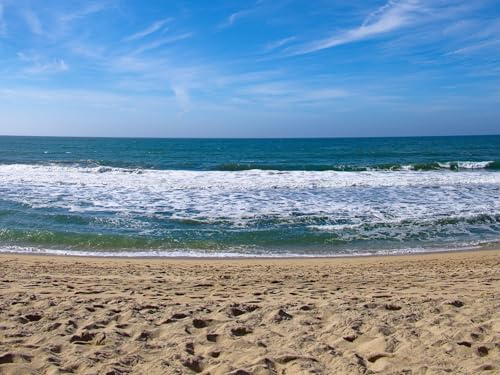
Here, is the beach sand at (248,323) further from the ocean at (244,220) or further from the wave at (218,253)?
the ocean at (244,220)

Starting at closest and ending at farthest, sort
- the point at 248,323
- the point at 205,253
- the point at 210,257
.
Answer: the point at 248,323, the point at 210,257, the point at 205,253

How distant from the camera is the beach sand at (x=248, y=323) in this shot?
3.78m

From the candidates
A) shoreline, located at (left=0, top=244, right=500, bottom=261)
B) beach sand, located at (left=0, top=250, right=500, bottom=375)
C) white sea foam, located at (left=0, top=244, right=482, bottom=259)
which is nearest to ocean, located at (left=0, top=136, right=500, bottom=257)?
white sea foam, located at (left=0, top=244, right=482, bottom=259)

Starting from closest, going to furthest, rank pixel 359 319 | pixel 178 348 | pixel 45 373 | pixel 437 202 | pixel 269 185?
pixel 45 373 < pixel 178 348 < pixel 359 319 < pixel 437 202 < pixel 269 185

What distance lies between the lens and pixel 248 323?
15.6 feet

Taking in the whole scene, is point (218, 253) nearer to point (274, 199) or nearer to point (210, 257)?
point (210, 257)

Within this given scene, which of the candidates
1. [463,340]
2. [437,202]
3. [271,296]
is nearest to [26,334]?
[271,296]

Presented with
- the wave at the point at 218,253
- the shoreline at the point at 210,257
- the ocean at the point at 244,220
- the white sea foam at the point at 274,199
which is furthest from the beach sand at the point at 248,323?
the white sea foam at the point at 274,199

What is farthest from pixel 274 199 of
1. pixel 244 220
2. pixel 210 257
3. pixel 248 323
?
pixel 248 323

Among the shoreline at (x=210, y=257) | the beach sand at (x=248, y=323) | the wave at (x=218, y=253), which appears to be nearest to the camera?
the beach sand at (x=248, y=323)

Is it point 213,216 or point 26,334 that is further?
point 213,216

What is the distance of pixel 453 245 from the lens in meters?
10.9

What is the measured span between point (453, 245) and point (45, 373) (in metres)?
10.2

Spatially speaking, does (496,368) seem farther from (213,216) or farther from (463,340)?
(213,216)
